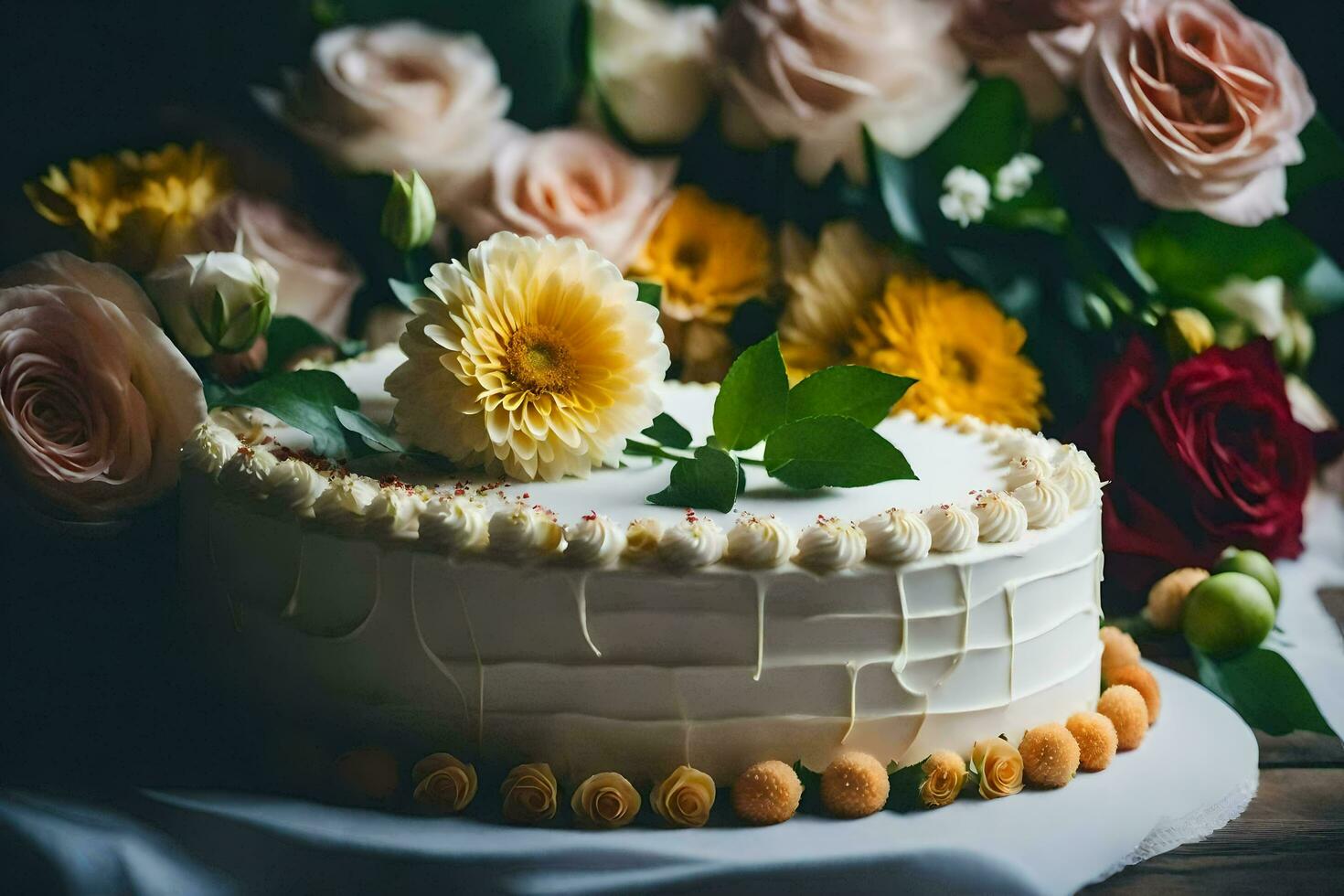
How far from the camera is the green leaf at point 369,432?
79.8 inches

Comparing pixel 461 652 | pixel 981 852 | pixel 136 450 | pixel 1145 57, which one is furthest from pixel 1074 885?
pixel 1145 57

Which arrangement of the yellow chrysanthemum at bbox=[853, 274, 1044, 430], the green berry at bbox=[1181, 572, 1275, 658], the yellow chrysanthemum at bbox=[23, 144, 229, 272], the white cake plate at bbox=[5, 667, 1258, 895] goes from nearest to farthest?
1. the white cake plate at bbox=[5, 667, 1258, 895]
2. the green berry at bbox=[1181, 572, 1275, 658]
3. the yellow chrysanthemum at bbox=[23, 144, 229, 272]
4. the yellow chrysanthemum at bbox=[853, 274, 1044, 430]

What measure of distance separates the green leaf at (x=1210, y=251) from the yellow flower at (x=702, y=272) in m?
0.72

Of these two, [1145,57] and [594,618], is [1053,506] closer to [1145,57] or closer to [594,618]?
[594,618]

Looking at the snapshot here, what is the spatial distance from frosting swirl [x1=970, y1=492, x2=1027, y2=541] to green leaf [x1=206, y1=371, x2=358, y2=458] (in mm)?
821

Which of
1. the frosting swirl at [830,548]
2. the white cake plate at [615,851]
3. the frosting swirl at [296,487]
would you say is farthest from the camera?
the frosting swirl at [296,487]

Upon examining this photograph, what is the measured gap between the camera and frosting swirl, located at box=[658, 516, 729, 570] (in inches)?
69.4

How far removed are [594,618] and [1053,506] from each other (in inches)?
23.6

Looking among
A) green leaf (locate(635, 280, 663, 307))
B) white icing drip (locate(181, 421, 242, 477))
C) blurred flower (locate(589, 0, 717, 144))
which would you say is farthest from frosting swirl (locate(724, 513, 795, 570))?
blurred flower (locate(589, 0, 717, 144))

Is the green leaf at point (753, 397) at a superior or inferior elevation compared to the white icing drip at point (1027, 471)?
superior

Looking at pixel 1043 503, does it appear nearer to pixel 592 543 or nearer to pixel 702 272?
pixel 592 543

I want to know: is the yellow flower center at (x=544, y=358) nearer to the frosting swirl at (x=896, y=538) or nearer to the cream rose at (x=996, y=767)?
the frosting swirl at (x=896, y=538)

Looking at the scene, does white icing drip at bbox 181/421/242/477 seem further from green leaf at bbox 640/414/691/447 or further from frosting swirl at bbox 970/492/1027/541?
frosting swirl at bbox 970/492/1027/541

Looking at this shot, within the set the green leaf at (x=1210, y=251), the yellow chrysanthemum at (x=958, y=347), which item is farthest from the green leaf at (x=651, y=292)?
the green leaf at (x=1210, y=251)
